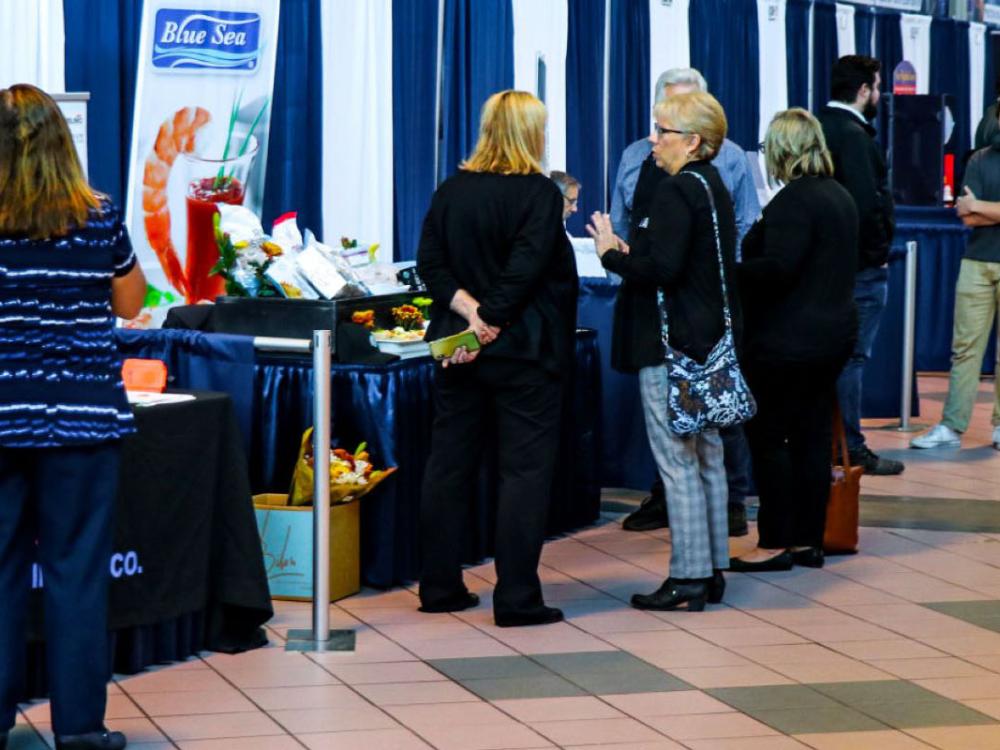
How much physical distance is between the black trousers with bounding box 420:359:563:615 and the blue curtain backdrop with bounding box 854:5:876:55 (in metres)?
8.40

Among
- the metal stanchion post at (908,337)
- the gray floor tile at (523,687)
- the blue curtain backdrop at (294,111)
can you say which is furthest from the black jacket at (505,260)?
the metal stanchion post at (908,337)

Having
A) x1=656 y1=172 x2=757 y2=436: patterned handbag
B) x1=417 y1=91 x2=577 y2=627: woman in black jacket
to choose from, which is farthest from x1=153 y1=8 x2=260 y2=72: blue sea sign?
x1=656 y1=172 x2=757 y2=436: patterned handbag

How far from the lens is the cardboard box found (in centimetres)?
477

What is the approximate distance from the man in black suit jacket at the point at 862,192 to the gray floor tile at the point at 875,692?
2.42 m

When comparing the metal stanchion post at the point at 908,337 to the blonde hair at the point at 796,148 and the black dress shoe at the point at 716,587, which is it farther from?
the black dress shoe at the point at 716,587

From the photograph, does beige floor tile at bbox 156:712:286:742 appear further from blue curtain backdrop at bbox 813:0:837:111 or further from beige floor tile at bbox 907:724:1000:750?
blue curtain backdrop at bbox 813:0:837:111

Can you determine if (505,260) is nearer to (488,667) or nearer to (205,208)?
(488,667)

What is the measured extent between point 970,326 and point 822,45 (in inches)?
181

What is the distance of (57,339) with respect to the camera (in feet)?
11.0

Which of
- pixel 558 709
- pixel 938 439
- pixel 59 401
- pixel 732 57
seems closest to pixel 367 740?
pixel 558 709

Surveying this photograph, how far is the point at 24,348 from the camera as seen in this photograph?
333cm

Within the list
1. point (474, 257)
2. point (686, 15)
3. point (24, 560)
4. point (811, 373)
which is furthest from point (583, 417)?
point (686, 15)

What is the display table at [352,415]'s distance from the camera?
496cm

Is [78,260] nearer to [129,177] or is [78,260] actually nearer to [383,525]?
[383,525]
